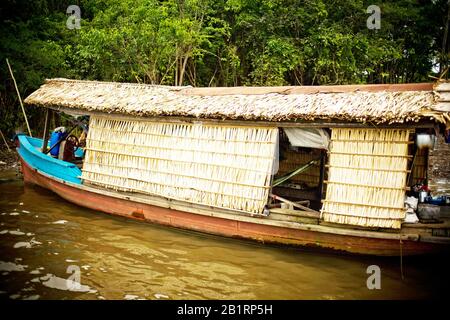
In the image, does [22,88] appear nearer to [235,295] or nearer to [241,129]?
[241,129]

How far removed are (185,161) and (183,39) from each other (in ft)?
27.9

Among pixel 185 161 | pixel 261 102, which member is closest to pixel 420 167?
pixel 261 102

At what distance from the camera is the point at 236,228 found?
7.71 meters

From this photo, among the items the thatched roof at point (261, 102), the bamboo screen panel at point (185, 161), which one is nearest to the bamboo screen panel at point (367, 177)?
the thatched roof at point (261, 102)

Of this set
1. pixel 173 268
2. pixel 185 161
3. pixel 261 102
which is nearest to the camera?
pixel 173 268

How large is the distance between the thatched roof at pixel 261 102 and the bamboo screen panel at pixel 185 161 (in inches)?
16.1

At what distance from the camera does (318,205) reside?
9.30 metres

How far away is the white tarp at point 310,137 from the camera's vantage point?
7.16 m

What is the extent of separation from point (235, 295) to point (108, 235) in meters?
3.47

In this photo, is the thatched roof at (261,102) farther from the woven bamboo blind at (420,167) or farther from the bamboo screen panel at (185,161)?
the woven bamboo blind at (420,167)

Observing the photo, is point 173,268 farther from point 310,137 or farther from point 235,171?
point 310,137

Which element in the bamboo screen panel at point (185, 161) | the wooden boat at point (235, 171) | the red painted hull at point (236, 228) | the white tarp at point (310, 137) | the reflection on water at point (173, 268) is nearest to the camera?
the reflection on water at point (173, 268)
